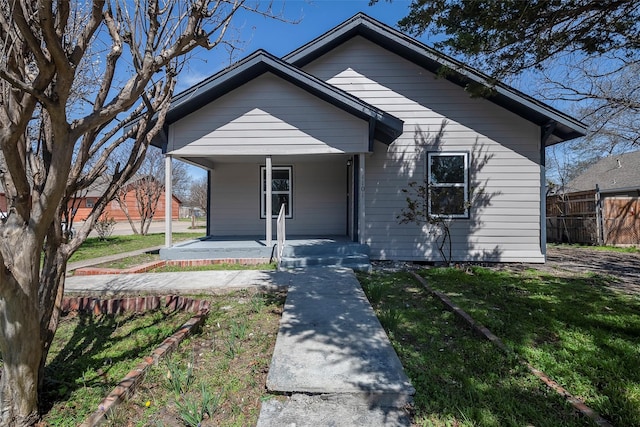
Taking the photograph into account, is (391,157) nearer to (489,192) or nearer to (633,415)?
(489,192)


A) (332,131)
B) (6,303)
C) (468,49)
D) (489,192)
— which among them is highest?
(468,49)

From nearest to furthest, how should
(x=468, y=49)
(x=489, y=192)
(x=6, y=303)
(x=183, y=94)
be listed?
(x=6, y=303) < (x=468, y=49) < (x=183, y=94) < (x=489, y=192)

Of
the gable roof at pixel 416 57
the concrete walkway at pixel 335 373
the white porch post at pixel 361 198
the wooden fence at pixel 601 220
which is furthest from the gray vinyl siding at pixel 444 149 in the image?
the wooden fence at pixel 601 220

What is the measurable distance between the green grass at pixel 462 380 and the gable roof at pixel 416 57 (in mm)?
5842

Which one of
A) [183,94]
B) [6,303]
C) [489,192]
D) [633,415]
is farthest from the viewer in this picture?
[489,192]

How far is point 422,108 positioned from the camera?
8516 millimetres

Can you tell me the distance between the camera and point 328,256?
7582mm

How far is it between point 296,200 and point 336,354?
7.45 meters

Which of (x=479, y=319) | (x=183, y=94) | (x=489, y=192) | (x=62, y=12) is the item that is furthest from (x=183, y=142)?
(x=489, y=192)

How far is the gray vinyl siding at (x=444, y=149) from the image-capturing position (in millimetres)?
8375

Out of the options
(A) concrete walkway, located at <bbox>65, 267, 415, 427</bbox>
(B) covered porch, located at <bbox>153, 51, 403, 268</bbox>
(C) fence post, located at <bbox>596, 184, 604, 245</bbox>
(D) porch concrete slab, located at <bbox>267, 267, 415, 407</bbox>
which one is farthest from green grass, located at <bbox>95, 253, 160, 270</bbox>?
(C) fence post, located at <bbox>596, 184, 604, 245</bbox>

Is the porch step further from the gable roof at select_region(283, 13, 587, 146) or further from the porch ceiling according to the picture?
the gable roof at select_region(283, 13, 587, 146)

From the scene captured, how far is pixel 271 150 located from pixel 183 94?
2187mm

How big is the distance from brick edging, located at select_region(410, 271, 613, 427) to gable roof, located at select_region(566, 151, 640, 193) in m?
20.3
